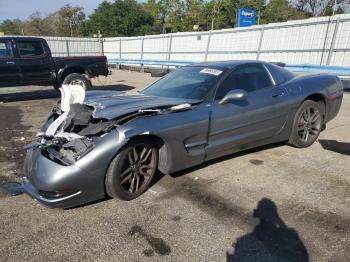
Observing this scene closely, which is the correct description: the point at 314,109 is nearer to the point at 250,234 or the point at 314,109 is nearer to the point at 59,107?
the point at 250,234

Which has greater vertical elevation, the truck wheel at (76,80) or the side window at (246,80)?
the side window at (246,80)

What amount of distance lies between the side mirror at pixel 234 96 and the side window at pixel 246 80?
0.38ft

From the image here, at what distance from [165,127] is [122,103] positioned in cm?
67

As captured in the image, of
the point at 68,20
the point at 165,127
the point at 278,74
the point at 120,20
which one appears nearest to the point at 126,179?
the point at 165,127

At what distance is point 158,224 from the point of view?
3193mm

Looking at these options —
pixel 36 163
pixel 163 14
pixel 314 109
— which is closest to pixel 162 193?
pixel 36 163

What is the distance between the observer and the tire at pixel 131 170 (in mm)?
3424

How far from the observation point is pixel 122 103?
4.00 metres

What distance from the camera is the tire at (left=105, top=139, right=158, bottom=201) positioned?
11.2 feet

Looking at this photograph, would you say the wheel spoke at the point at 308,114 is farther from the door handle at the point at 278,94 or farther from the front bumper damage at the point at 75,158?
the front bumper damage at the point at 75,158

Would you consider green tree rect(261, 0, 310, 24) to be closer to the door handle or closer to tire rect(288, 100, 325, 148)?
tire rect(288, 100, 325, 148)

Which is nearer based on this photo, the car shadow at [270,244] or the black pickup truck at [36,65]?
the car shadow at [270,244]

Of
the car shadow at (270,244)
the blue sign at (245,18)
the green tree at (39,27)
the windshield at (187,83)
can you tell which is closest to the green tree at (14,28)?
the green tree at (39,27)

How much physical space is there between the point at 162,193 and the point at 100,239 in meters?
1.05
